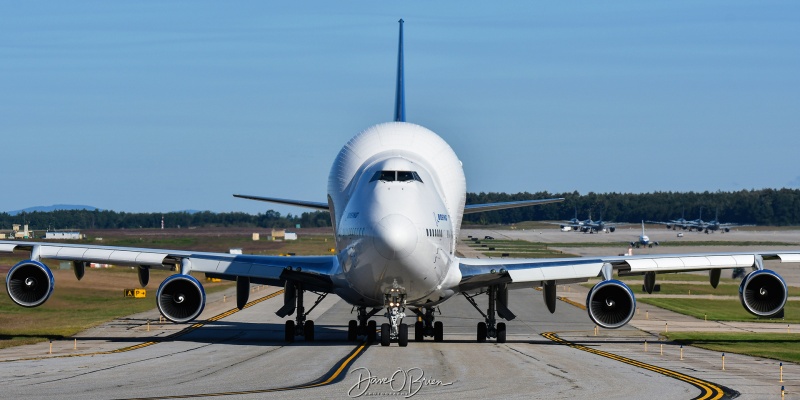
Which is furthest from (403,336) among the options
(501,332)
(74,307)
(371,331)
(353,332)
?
(74,307)

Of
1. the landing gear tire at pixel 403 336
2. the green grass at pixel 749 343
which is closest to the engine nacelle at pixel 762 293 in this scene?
the green grass at pixel 749 343

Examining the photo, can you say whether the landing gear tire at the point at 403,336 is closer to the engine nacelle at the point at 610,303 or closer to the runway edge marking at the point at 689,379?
the engine nacelle at the point at 610,303

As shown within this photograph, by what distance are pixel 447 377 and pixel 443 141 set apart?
15.7 meters

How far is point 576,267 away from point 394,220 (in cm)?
821

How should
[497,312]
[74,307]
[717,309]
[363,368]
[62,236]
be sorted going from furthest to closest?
[62,236] → [717,309] → [74,307] → [497,312] → [363,368]

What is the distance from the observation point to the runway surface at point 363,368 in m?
23.8

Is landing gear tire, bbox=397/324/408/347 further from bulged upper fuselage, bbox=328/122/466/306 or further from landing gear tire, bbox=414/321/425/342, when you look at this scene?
landing gear tire, bbox=414/321/425/342

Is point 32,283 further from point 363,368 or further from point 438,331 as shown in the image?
point 363,368

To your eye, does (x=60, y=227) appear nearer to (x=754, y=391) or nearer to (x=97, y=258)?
(x=97, y=258)

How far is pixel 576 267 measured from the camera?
3712 centimetres

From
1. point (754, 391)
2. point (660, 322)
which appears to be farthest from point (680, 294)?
point (754, 391)

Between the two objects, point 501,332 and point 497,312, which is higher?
point 497,312

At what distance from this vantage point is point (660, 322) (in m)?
52.3

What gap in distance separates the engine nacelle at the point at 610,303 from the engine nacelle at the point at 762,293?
4.16 metres
